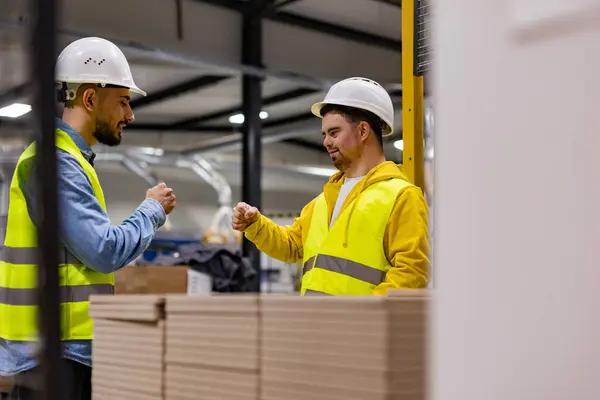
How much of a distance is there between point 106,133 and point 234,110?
7990 mm

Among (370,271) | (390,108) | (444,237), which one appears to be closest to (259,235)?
(370,271)

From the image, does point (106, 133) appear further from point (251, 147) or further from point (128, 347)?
point (251, 147)

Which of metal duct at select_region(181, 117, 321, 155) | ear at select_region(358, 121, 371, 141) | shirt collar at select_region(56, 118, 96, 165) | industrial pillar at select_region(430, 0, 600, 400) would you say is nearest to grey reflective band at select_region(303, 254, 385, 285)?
ear at select_region(358, 121, 371, 141)

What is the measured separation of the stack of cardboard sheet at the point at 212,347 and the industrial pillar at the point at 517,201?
53 centimetres

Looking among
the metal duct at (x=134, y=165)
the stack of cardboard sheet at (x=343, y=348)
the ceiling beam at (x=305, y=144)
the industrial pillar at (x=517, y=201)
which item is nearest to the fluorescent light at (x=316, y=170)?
the ceiling beam at (x=305, y=144)

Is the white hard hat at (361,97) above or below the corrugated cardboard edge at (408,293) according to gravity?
above

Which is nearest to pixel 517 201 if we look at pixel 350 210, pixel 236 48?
pixel 350 210

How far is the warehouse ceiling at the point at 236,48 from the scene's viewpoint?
6.76m

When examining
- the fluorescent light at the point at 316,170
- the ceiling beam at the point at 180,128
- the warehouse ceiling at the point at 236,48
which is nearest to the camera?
the warehouse ceiling at the point at 236,48

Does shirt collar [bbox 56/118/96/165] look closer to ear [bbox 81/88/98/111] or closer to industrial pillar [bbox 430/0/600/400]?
ear [bbox 81/88/98/111]

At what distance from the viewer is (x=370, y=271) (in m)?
2.47

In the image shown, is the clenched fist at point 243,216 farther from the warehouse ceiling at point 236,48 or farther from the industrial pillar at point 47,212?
the warehouse ceiling at point 236,48

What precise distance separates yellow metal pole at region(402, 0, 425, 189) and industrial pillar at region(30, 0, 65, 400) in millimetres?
1755

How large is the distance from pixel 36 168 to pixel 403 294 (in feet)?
2.00
